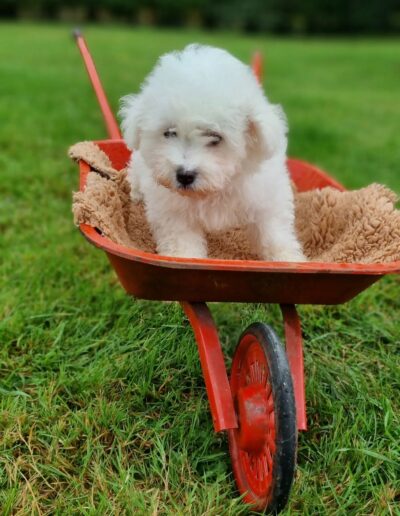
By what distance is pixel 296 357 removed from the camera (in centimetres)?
199

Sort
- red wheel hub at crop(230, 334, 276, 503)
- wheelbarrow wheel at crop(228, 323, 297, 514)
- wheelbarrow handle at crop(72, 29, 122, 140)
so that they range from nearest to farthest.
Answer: wheelbarrow wheel at crop(228, 323, 297, 514) → red wheel hub at crop(230, 334, 276, 503) → wheelbarrow handle at crop(72, 29, 122, 140)

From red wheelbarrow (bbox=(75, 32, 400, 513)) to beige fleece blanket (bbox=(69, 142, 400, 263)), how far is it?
0.49 ft

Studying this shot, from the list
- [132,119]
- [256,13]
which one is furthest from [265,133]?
[256,13]

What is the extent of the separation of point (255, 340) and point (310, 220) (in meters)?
0.69

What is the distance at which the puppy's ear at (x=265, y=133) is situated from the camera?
1.97 m

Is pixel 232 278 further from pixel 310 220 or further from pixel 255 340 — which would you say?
pixel 310 220

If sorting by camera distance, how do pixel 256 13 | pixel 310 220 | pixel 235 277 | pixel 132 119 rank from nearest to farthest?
1. pixel 235 277
2. pixel 132 119
3. pixel 310 220
4. pixel 256 13

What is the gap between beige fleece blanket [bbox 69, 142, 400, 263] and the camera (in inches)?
79.7

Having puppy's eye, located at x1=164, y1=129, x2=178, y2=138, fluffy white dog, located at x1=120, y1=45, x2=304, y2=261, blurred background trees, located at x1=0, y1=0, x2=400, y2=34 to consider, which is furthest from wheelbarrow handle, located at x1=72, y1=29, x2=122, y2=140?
blurred background trees, located at x1=0, y1=0, x2=400, y2=34

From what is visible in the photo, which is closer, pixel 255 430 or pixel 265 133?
pixel 255 430

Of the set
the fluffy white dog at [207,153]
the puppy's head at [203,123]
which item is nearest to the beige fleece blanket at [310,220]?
the fluffy white dog at [207,153]

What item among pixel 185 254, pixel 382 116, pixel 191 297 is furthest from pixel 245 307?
pixel 382 116

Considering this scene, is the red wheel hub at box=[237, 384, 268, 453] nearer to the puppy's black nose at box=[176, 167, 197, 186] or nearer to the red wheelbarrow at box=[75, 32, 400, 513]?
the red wheelbarrow at box=[75, 32, 400, 513]

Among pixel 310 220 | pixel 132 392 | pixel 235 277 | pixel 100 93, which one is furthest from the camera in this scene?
pixel 100 93
